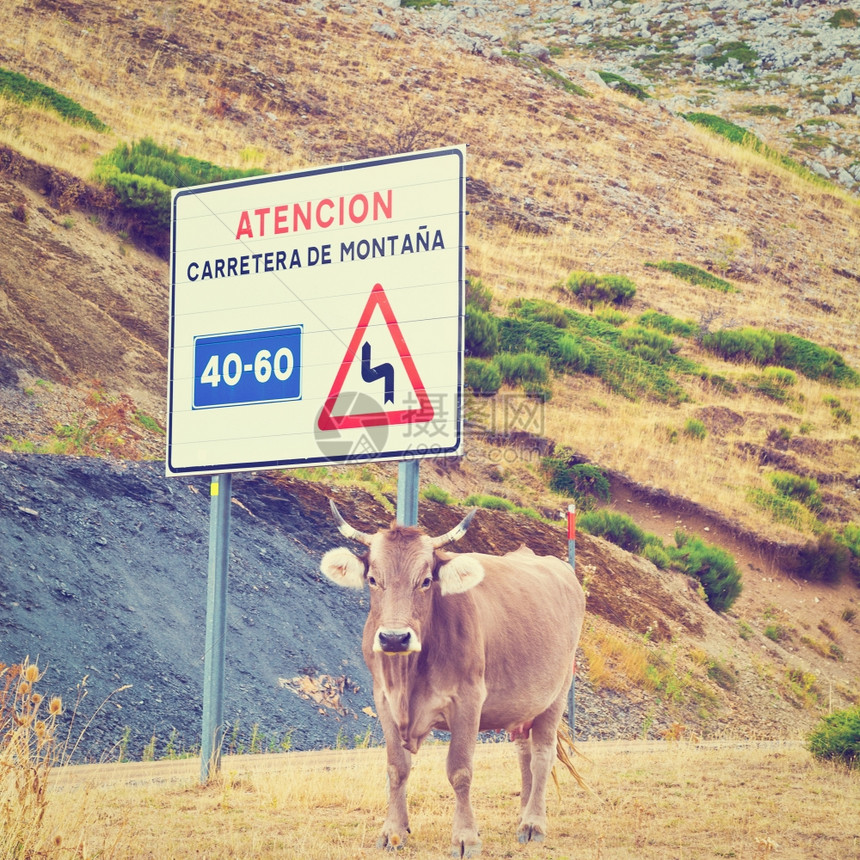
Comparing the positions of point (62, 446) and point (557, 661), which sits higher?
point (62, 446)

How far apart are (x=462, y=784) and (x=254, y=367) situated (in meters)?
4.97

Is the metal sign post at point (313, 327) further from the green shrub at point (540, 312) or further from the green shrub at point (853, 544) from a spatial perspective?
the green shrub at point (540, 312)

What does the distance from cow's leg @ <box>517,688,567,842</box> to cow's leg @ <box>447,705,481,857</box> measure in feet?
2.76

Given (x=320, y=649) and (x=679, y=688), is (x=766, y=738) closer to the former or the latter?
(x=679, y=688)

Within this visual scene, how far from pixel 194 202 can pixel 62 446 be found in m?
10.3

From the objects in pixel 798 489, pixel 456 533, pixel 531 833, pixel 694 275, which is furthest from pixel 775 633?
pixel 456 533

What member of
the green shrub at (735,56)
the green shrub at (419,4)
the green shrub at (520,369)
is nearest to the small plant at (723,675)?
the green shrub at (520,369)

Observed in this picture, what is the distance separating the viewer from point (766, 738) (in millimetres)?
22141

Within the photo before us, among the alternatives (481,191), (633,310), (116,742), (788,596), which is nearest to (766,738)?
(788,596)

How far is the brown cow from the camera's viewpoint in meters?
7.84

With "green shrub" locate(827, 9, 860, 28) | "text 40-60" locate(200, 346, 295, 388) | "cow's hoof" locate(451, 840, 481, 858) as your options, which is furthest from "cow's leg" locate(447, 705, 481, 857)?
"green shrub" locate(827, 9, 860, 28)

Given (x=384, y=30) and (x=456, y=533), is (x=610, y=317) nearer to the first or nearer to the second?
(x=384, y=30)

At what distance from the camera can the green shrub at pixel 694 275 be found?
43750 millimetres

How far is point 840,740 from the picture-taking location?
40.3ft
